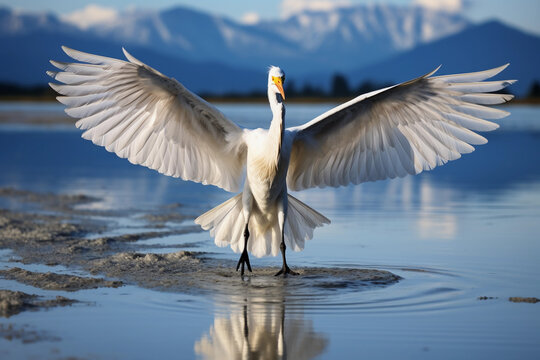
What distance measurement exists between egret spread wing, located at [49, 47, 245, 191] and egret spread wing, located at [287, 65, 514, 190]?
0.86 meters

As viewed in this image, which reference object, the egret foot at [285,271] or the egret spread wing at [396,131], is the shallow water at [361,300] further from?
the egret spread wing at [396,131]

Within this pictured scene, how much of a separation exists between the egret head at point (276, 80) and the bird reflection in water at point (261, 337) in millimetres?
2461

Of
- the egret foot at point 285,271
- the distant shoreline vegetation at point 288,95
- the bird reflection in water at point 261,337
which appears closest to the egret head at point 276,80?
the egret foot at point 285,271

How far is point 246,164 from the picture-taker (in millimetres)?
9281

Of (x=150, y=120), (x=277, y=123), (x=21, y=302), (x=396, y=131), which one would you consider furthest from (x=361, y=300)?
(x=150, y=120)

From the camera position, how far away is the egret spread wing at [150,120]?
8.25 metres

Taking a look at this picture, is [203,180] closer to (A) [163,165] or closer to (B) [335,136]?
(A) [163,165]

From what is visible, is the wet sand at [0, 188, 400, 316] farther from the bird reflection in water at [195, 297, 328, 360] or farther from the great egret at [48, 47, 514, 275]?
the bird reflection in water at [195, 297, 328, 360]

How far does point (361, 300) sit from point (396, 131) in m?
2.62

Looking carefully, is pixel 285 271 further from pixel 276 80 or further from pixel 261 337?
pixel 261 337

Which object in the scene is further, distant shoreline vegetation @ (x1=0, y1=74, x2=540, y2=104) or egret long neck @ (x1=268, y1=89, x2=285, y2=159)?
distant shoreline vegetation @ (x1=0, y1=74, x2=540, y2=104)

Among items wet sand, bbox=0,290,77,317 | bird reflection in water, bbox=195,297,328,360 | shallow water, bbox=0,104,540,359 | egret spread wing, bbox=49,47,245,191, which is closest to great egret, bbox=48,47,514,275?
egret spread wing, bbox=49,47,245,191

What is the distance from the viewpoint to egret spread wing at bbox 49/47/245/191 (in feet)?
27.1

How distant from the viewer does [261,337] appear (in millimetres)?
5902
